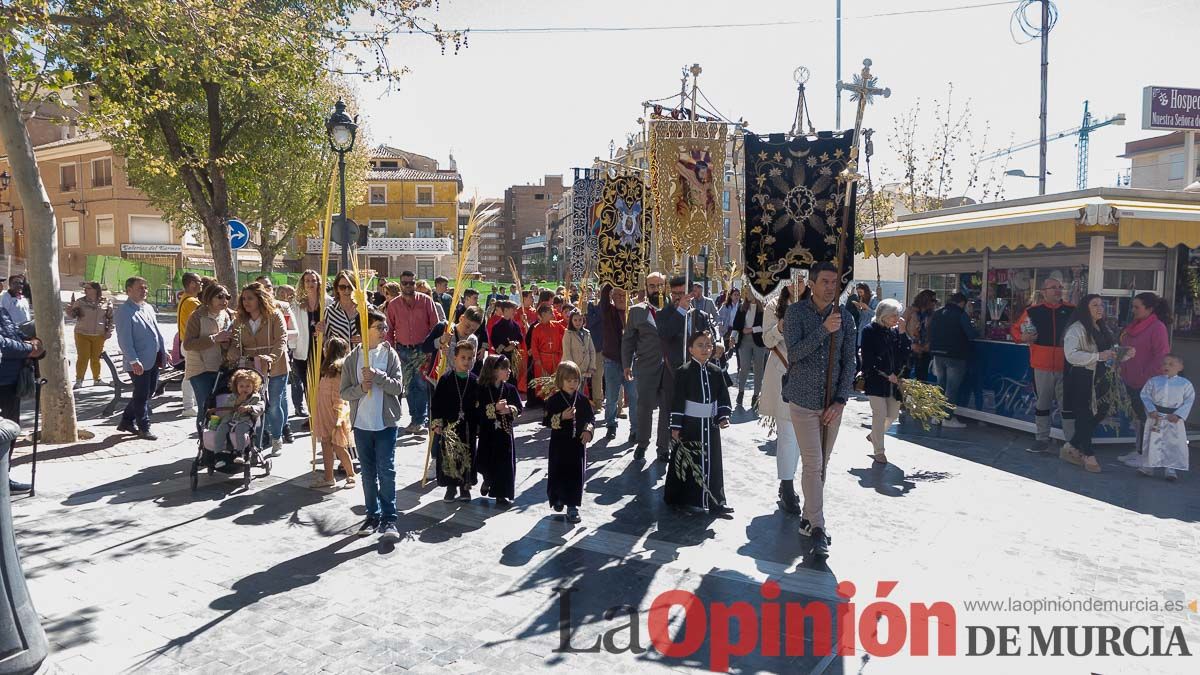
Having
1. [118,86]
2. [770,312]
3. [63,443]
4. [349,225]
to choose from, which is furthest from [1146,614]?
[118,86]

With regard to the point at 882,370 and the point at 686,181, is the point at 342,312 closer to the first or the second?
the point at 686,181

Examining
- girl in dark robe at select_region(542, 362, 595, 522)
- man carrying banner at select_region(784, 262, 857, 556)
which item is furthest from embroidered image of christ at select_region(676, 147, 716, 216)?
man carrying banner at select_region(784, 262, 857, 556)

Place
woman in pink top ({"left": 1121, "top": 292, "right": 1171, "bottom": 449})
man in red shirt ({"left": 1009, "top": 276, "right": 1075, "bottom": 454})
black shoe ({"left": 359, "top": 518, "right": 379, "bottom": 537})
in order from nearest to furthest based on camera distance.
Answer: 1. black shoe ({"left": 359, "top": 518, "right": 379, "bottom": 537})
2. woman in pink top ({"left": 1121, "top": 292, "right": 1171, "bottom": 449})
3. man in red shirt ({"left": 1009, "top": 276, "right": 1075, "bottom": 454})

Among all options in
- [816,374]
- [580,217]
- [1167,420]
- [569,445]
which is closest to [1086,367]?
[1167,420]

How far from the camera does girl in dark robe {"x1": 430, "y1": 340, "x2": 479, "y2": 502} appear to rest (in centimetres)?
675

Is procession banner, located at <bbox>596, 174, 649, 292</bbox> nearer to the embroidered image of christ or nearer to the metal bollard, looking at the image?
the embroidered image of christ

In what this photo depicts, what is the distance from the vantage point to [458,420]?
6.84 metres

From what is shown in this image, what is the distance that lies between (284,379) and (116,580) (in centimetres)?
360

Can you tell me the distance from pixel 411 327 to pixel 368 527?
3.79 meters

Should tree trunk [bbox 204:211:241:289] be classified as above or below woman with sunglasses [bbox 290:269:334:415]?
above

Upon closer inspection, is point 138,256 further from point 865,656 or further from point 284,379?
point 865,656

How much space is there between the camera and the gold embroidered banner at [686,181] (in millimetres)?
9406

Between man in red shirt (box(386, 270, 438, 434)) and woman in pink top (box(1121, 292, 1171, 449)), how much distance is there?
8.09 meters

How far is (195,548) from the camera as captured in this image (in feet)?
18.4
